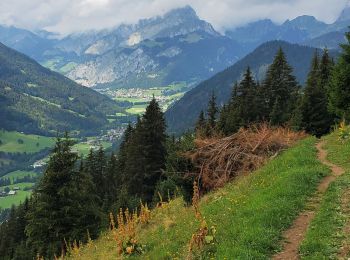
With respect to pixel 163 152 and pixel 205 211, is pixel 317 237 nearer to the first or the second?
pixel 205 211

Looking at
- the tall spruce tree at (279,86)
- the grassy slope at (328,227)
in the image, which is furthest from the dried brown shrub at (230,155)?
the tall spruce tree at (279,86)

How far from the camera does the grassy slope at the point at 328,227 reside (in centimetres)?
1108

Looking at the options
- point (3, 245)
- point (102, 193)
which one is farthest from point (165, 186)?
point (3, 245)

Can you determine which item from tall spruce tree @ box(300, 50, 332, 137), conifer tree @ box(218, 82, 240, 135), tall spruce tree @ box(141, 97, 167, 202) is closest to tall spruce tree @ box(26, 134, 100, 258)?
tall spruce tree @ box(141, 97, 167, 202)

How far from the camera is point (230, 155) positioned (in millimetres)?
22938

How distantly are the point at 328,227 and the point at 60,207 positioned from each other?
26.7m

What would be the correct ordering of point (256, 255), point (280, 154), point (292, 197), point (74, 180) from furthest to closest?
point (74, 180) → point (280, 154) → point (292, 197) → point (256, 255)

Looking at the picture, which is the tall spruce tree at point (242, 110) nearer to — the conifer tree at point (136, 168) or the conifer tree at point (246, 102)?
the conifer tree at point (246, 102)

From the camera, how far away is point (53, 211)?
34719 mm

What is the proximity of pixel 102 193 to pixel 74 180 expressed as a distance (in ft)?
147

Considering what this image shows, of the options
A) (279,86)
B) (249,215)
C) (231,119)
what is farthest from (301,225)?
(279,86)

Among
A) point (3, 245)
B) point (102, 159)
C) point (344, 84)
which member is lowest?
point (3, 245)

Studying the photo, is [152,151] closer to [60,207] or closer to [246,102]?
[246,102]

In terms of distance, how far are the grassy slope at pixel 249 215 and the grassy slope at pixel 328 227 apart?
0.79 meters
